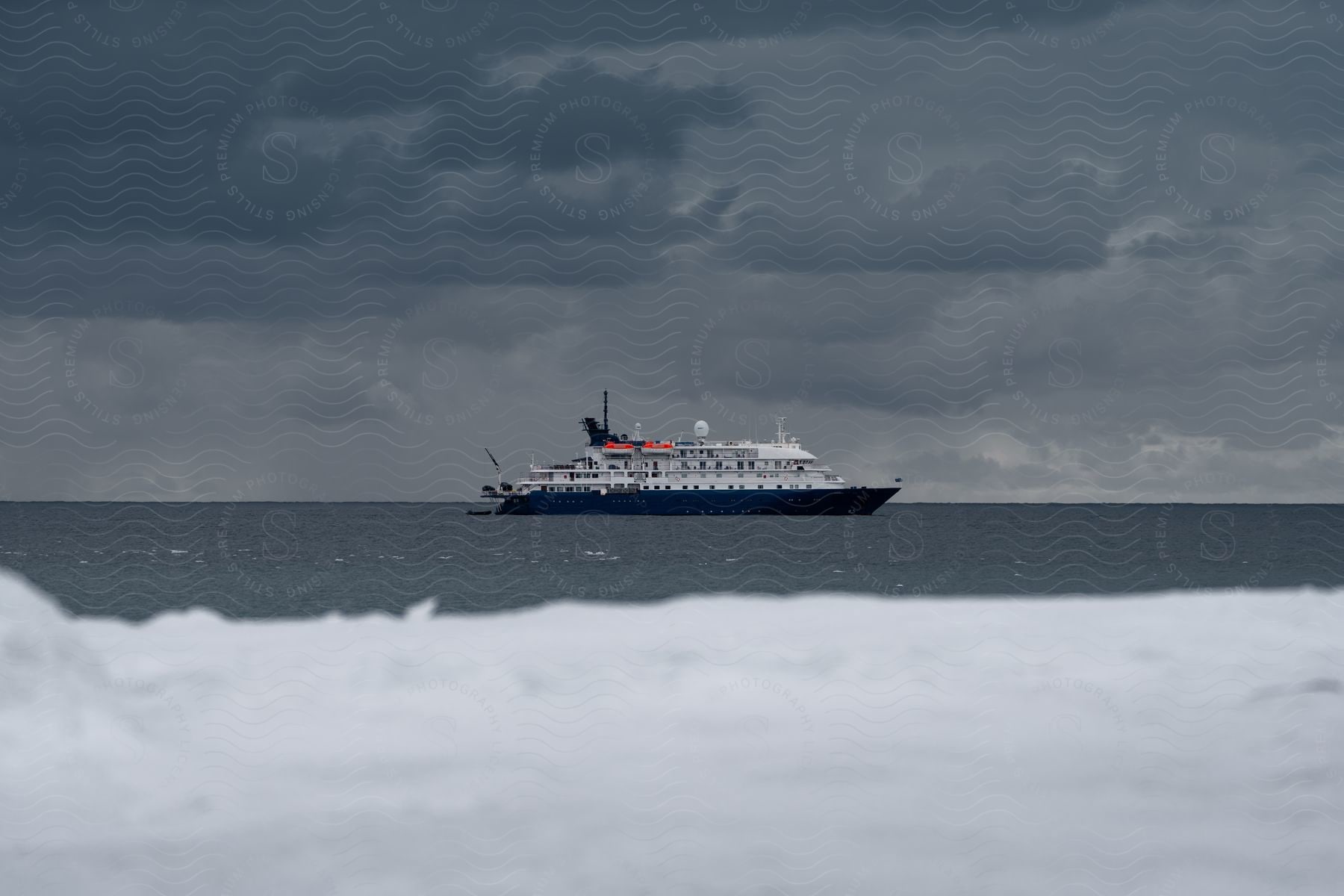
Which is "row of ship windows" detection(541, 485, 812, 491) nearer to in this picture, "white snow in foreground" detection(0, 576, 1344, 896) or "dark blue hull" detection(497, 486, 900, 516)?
"dark blue hull" detection(497, 486, 900, 516)

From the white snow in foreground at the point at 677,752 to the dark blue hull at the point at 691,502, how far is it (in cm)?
11211

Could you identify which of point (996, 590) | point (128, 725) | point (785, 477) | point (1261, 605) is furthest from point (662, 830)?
point (785, 477)

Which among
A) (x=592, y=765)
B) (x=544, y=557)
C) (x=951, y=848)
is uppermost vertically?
(x=544, y=557)

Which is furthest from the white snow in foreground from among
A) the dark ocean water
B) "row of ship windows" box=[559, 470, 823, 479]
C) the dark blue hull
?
the dark blue hull

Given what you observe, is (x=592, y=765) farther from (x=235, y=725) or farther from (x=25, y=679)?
(x=25, y=679)

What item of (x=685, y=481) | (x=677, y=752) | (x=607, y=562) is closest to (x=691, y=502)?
(x=685, y=481)

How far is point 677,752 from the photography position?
16797mm

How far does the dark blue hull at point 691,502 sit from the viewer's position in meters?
136

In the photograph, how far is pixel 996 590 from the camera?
193 ft

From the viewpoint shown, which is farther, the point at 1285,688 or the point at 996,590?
the point at 996,590

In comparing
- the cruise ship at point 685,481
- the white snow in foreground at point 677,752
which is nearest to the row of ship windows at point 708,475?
the cruise ship at point 685,481

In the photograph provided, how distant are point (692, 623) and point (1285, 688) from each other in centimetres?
894

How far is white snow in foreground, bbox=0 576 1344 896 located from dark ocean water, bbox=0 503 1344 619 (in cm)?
2659

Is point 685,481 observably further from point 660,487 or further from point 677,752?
point 677,752
